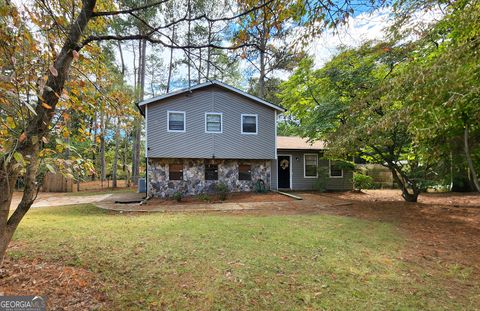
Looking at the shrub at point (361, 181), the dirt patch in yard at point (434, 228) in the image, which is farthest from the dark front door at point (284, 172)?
the dirt patch in yard at point (434, 228)

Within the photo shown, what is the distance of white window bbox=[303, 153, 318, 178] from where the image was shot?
15.2 meters

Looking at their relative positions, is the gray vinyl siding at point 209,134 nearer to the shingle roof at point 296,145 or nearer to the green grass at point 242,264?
the shingle roof at point 296,145

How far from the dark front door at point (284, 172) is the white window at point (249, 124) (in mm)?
3343

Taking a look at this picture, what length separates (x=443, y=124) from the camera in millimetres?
4148

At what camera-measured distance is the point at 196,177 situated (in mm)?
12344

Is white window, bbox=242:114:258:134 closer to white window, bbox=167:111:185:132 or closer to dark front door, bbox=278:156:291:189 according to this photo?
white window, bbox=167:111:185:132

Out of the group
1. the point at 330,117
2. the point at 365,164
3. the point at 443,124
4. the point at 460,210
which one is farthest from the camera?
the point at 365,164

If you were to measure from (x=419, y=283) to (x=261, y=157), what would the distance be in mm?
9630

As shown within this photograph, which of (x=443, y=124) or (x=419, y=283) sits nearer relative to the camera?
(x=419, y=283)

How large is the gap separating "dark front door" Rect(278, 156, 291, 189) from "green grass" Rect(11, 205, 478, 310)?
8717 millimetres

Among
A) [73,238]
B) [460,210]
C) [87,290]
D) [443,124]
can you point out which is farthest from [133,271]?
[460,210]

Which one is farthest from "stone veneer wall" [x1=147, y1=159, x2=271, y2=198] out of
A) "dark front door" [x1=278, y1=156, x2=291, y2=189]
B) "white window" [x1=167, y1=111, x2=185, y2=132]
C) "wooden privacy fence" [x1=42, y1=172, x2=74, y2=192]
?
"wooden privacy fence" [x1=42, y1=172, x2=74, y2=192]

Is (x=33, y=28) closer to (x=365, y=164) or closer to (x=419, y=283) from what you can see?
(x=419, y=283)

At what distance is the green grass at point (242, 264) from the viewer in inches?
112
